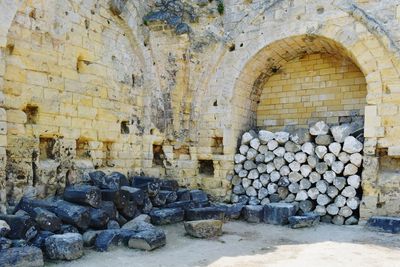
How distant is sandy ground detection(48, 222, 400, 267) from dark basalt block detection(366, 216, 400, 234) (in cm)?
16

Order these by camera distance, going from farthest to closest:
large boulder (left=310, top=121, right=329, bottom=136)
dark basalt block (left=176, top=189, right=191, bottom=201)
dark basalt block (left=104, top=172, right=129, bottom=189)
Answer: dark basalt block (left=176, top=189, right=191, bottom=201), large boulder (left=310, top=121, right=329, bottom=136), dark basalt block (left=104, top=172, right=129, bottom=189)

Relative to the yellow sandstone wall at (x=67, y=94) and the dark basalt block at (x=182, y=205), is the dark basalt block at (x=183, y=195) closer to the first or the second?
the dark basalt block at (x=182, y=205)

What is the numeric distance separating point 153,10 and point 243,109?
308 cm


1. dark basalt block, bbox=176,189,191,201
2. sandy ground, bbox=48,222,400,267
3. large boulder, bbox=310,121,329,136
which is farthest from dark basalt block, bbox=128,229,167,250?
large boulder, bbox=310,121,329,136

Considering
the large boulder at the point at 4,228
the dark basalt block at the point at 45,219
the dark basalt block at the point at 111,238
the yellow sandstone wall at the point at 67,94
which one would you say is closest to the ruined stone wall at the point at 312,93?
the yellow sandstone wall at the point at 67,94

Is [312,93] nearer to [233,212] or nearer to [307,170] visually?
[307,170]

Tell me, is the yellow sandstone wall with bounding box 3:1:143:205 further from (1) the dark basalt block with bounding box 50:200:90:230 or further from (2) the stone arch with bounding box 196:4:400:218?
(2) the stone arch with bounding box 196:4:400:218

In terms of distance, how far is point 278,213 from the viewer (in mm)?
6945

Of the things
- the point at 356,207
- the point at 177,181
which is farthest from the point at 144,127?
the point at 356,207

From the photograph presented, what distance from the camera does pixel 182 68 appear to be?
8320 mm

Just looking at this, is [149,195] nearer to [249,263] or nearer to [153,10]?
[249,263]

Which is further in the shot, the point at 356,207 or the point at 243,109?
the point at 243,109

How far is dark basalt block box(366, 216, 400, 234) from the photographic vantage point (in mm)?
6137

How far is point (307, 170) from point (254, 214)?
4.66 ft
